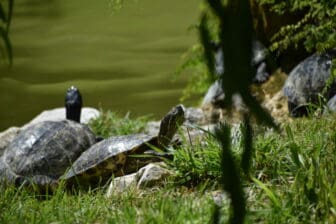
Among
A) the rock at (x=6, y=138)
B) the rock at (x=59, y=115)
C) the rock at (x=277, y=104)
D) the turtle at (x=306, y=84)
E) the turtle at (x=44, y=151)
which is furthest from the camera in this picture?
the rock at (x=59, y=115)

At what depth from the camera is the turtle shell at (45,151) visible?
3.64m

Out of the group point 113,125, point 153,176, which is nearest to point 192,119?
point 113,125

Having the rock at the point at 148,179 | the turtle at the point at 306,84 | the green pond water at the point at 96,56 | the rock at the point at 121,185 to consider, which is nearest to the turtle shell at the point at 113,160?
the rock at the point at 121,185

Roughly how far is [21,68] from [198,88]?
2.47 metres

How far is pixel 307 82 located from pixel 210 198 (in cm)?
283

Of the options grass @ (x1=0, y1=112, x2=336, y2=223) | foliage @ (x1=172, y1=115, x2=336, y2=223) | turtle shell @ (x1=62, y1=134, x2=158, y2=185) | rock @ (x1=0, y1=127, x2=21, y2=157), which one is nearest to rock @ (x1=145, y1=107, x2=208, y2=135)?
rock @ (x1=0, y1=127, x2=21, y2=157)

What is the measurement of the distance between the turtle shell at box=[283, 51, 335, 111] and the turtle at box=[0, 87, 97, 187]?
60.2 inches

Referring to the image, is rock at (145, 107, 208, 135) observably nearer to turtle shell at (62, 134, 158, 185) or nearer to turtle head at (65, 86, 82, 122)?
turtle head at (65, 86, 82, 122)

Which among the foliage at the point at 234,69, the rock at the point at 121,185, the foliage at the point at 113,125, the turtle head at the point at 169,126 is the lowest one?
the rock at the point at 121,185

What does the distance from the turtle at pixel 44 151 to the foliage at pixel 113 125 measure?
116 centimetres

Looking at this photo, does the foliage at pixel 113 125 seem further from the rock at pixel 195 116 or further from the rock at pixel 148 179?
the rock at pixel 148 179

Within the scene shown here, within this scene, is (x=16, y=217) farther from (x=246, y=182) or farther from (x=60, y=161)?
(x=60, y=161)

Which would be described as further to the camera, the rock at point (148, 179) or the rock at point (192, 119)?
the rock at point (192, 119)

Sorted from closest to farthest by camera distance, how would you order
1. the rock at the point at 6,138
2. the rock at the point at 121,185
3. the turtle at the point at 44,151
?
the rock at the point at 121,185 → the turtle at the point at 44,151 → the rock at the point at 6,138
